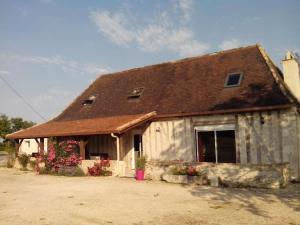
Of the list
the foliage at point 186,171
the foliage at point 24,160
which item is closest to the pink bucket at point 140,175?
the foliage at point 186,171

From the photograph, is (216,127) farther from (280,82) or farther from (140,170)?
(140,170)

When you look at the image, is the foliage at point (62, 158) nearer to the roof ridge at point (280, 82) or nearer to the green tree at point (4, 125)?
the roof ridge at point (280, 82)

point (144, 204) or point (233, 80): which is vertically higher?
point (233, 80)

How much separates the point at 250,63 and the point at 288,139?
4962 mm

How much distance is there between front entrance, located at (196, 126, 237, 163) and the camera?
15234 millimetres

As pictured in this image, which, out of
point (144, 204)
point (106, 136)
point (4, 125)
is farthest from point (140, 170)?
point (4, 125)

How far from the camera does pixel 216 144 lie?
15.5m

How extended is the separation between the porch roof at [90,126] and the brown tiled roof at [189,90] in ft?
0.61

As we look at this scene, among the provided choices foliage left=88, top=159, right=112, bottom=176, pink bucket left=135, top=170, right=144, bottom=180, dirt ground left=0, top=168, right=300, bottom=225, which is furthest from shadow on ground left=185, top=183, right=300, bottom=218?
foliage left=88, top=159, right=112, bottom=176

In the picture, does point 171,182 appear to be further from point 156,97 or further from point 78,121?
point 78,121

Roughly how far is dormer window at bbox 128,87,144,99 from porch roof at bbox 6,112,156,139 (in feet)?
5.71

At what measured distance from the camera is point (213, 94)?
1669cm

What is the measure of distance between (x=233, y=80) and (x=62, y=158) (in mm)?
9604

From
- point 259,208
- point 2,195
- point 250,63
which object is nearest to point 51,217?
point 2,195
